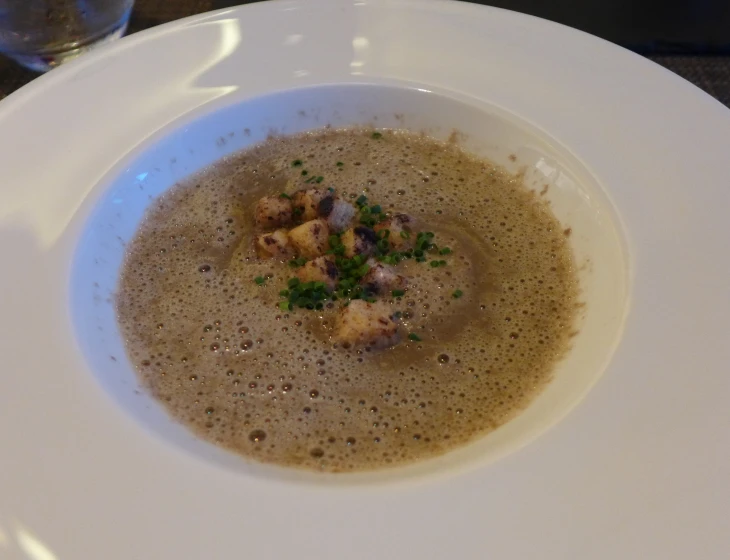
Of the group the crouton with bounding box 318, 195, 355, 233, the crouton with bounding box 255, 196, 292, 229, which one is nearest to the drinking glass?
the crouton with bounding box 255, 196, 292, 229

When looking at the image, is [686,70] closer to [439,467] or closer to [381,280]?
[381,280]

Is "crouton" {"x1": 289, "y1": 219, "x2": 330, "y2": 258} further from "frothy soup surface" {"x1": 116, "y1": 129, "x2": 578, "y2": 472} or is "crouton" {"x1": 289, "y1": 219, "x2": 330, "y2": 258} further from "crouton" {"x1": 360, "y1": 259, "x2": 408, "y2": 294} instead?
"crouton" {"x1": 360, "y1": 259, "x2": 408, "y2": 294}

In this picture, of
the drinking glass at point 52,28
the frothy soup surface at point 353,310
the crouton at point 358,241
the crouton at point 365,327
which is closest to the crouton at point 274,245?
the frothy soup surface at point 353,310

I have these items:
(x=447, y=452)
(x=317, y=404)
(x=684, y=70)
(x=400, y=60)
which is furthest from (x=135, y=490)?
(x=684, y=70)

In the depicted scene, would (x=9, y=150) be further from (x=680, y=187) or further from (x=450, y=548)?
(x=680, y=187)

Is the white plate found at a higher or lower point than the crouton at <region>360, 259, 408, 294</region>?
higher

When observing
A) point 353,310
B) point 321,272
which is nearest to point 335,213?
point 321,272
